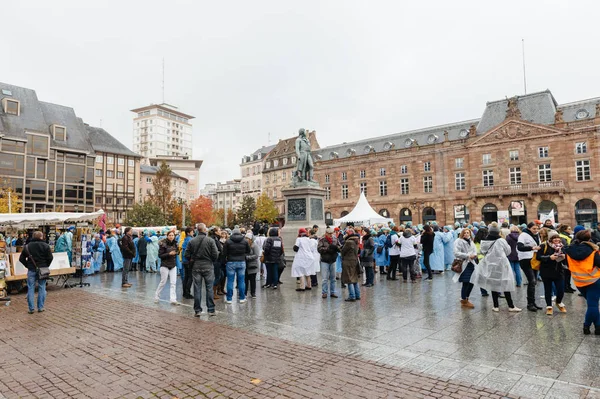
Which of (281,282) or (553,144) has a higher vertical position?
(553,144)

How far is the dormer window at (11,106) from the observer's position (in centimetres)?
4531

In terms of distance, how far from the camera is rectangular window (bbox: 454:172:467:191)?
52531 millimetres

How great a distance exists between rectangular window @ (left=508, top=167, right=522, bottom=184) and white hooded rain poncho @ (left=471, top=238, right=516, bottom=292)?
45860 mm

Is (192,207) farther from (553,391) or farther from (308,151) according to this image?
(553,391)

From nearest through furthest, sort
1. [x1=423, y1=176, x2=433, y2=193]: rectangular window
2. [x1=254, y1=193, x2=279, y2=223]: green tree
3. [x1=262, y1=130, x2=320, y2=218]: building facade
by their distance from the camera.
A: [x1=423, y1=176, x2=433, y2=193]: rectangular window → [x1=254, y1=193, x2=279, y2=223]: green tree → [x1=262, y1=130, x2=320, y2=218]: building facade

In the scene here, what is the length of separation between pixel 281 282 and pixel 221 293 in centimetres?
247

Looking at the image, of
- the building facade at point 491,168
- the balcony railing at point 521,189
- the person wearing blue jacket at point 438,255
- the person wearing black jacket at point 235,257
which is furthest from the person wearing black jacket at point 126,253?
the balcony railing at point 521,189

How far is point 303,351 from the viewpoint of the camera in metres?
5.97

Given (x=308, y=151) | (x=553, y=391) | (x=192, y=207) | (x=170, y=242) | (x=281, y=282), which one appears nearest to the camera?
(x=553, y=391)

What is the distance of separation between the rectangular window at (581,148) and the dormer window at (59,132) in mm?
64906

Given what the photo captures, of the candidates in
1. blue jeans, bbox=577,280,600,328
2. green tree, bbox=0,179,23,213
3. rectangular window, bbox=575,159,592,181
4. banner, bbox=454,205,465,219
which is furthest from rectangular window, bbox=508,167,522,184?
green tree, bbox=0,179,23,213

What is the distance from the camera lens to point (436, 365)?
525 centimetres

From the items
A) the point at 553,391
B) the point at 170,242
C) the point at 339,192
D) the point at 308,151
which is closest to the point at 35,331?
the point at 170,242

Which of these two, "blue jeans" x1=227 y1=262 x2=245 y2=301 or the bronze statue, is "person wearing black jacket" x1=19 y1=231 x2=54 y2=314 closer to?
"blue jeans" x1=227 y1=262 x2=245 y2=301
